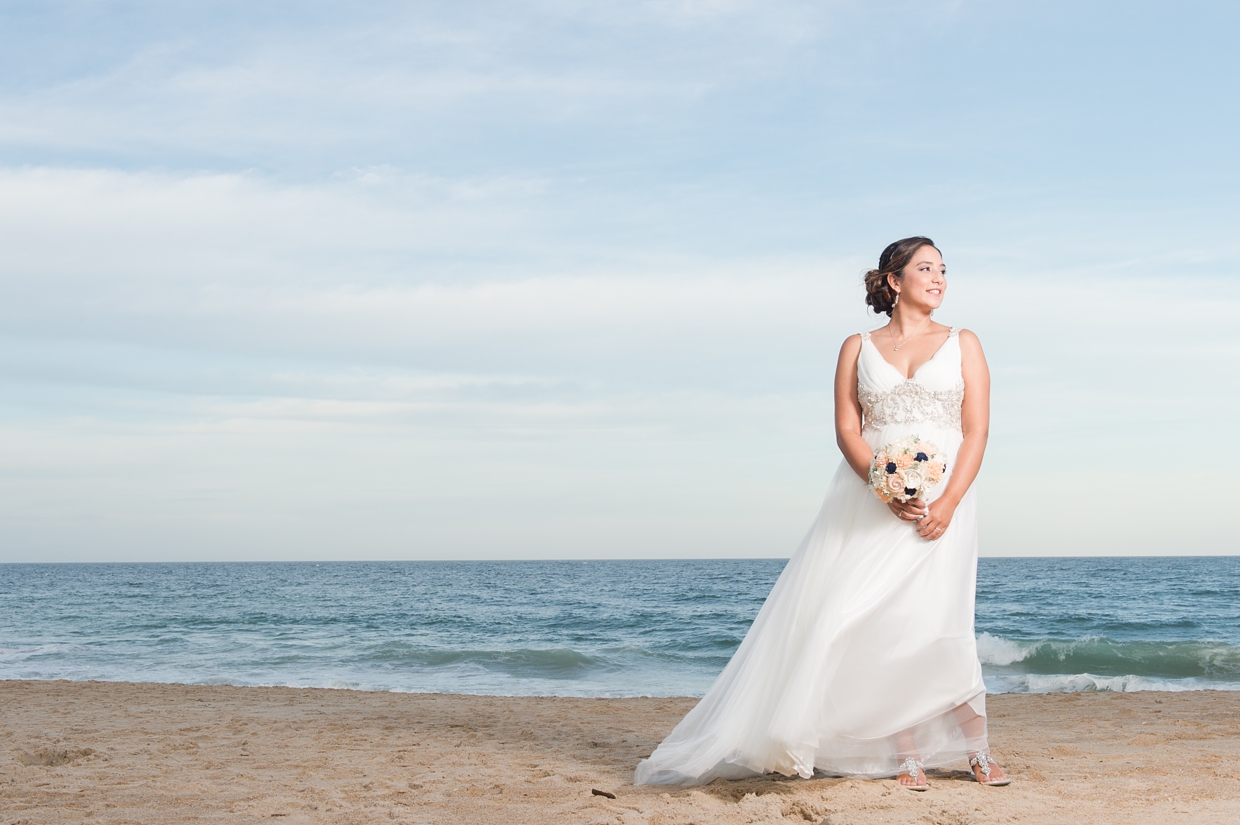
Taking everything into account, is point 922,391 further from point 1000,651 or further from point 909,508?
point 1000,651

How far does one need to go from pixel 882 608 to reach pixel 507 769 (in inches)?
98.4

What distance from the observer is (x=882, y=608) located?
3697mm

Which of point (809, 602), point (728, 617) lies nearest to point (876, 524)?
point (809, 602)

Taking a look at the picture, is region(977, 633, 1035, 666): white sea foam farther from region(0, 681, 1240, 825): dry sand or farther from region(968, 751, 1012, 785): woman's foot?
region(968, 751, 1012, 785): woman's foot

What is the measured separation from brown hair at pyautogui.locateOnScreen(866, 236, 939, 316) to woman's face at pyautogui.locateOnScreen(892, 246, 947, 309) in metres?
0.03

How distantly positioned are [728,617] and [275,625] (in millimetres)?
12042

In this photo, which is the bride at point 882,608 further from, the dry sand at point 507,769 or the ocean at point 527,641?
the ocean at point 527,641

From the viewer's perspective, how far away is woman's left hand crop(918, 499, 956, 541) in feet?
12.1

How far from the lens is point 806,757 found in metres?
3.58

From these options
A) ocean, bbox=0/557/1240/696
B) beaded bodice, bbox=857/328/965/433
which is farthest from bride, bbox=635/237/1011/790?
ocean, bbox=0/557/1240/696

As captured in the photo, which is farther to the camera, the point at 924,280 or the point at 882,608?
the point at 924,280

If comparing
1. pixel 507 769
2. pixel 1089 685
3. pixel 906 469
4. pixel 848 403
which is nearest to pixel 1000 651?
pixel 1089 685

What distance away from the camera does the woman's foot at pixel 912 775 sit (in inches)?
147

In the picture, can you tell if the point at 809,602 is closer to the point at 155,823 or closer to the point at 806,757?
the point at 806,757
